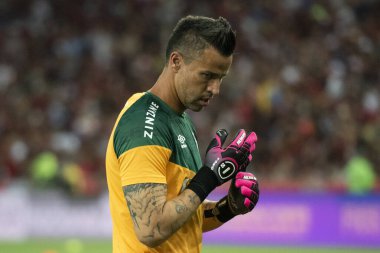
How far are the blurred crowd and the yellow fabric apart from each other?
9.73m

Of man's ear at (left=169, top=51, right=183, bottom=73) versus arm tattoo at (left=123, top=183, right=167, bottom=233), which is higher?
man's ear at (left=169, top=51, right=183, bottom=73)

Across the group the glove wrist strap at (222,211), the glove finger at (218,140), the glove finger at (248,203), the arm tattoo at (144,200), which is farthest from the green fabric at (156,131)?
the glove wrist strap at (222,211)

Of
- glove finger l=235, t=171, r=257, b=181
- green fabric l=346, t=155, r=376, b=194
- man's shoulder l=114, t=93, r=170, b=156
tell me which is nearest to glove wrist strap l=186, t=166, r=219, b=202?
man's shoulder l=114, t=93, r=170, b=156

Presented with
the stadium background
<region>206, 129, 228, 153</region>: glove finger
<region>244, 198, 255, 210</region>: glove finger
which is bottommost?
<region>244, 198, 255, 210</region>: glove finger

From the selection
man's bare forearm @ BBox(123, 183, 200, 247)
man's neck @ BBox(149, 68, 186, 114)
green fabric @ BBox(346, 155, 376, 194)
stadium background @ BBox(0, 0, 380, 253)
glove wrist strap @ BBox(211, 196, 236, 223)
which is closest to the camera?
man's bare forearm @ BBox(123, 183, 200, 247)

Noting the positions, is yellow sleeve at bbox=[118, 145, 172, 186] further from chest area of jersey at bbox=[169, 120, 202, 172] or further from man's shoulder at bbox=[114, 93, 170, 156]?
chest area of jersey at bbox=[169, 120, 202, 172]

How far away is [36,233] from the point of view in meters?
14.4

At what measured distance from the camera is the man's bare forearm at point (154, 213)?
3986 mm

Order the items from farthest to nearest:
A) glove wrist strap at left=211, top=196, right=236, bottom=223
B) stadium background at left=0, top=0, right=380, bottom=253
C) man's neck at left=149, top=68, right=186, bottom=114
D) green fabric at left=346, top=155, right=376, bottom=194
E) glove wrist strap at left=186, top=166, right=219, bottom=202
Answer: stadium background at left=0, top=0, right=380, bottom=253 → green fabric at left=346, top=155, right=376, bottom=194 → glove wrist strap at left=211, top=196, right=236, bottom=223 → man's neck at left=149, top=68, right=186, bottom=114 → glove wrist strap at left=186, top=166, right=219, bottom=202

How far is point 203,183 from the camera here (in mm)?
4172

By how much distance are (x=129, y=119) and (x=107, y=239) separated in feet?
34.0

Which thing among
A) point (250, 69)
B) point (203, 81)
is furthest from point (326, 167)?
point (203, 81)

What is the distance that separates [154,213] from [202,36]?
1.01 m

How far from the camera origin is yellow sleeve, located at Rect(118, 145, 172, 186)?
4.01 metres
